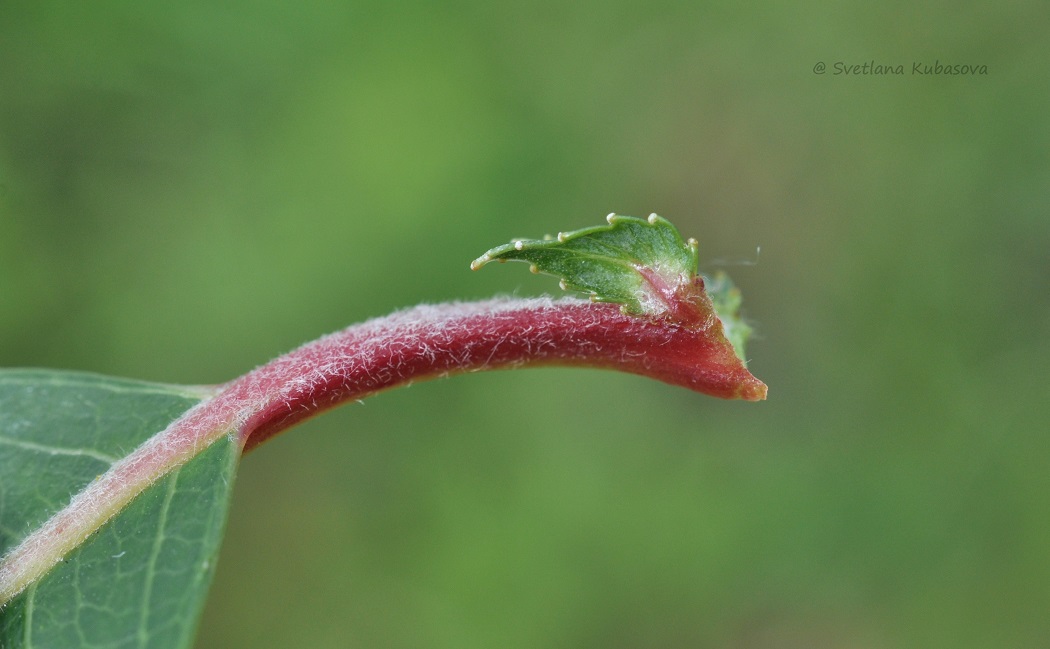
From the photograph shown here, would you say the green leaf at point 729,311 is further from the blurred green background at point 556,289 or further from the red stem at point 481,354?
the blurred green background at point 556,289

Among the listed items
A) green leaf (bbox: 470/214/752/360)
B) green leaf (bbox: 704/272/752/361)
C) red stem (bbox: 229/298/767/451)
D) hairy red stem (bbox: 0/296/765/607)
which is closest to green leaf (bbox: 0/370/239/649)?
hairy red stem (bbox: 0/296/765/607)

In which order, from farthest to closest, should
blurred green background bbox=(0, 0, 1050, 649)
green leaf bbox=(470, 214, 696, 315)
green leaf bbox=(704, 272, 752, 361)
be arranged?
blurred green background bbox=(0, 0, 1050, 649)
green leaf bbox=(704, 272, 752, 361)
green leaf bbox=(470, 214, 696, 315)

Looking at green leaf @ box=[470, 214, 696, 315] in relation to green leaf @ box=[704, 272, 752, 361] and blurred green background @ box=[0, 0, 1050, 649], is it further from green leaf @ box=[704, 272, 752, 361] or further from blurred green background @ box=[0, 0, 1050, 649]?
blurred green background @ box=[0, 0, 1050, 649]

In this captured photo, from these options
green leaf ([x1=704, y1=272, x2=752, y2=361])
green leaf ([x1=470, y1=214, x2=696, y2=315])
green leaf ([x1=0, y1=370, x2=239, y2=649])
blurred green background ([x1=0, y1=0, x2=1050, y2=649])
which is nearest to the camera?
green leaf ([x1=0, y1=370, x2=239, y2=649])

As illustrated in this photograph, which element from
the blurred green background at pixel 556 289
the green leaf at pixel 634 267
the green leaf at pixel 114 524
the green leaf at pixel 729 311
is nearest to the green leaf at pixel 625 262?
the green leaf at pixel 634 267

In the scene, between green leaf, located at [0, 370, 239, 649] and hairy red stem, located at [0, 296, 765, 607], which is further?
hairy red stem, located at [0, 296, 765, 607]

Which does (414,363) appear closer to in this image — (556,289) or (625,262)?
(625,262)
